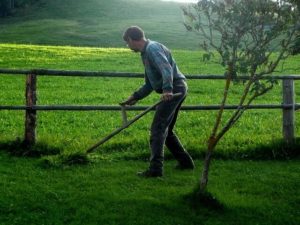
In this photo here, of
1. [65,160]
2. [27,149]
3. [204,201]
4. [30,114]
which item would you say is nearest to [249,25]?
[204,201]

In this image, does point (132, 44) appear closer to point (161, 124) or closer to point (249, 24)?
point (161, 124)

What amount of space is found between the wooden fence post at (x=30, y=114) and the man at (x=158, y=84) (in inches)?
75.6

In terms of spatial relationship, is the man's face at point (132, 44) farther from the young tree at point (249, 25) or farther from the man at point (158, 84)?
the young tree at point (249, 25)

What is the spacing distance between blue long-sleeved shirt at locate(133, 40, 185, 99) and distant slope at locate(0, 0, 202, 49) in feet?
126

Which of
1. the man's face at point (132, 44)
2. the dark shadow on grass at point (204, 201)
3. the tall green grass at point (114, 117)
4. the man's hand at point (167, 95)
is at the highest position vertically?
the man's face at point (132, 44)

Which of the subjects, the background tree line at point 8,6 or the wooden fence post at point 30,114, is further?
the background tree line at point 8,6

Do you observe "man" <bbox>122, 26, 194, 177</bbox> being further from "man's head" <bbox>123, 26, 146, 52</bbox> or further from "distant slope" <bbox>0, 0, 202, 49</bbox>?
"distant slope" <bbox>0, 0, 202, 49</bbox>

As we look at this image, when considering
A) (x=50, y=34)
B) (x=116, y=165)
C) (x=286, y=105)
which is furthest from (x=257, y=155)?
(x=50, y=34)

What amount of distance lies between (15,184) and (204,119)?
6.73 metres

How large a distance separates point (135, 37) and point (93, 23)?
5888cm

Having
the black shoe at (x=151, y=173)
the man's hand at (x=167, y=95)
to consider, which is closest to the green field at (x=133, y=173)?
the black shoe at (x=151, y=173)

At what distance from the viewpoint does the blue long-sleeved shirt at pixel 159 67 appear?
7.36m

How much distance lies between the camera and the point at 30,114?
9266 millimetres

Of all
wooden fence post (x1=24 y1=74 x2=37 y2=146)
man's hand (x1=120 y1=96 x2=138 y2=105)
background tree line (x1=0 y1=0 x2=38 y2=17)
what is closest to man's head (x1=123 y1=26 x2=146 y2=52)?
man's hand (x1=120 y1=96 x2=138 y2=105)
